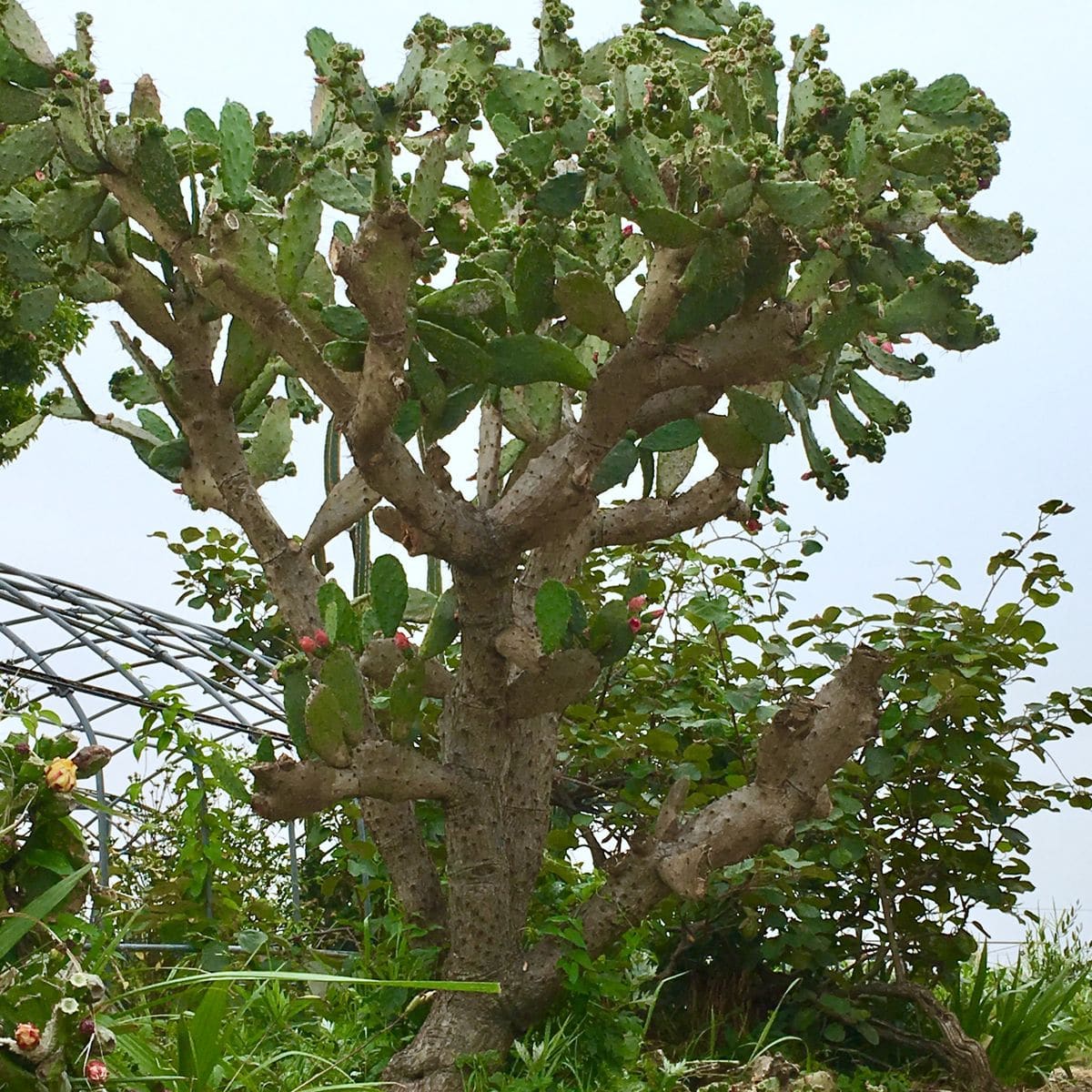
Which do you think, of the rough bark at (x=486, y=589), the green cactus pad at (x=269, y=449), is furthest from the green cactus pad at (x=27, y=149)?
the green cactus pad at (x=269, y=449)

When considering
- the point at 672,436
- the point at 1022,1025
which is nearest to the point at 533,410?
the point at 672,436

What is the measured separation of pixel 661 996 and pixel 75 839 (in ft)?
8.50

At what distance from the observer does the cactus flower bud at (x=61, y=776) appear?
286 cm

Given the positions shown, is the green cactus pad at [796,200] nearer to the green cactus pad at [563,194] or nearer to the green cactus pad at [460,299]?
the green cactus pad at [563,194]

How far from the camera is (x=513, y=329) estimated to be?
339 centimetres

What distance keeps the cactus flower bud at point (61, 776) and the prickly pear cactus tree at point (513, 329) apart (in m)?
0.45

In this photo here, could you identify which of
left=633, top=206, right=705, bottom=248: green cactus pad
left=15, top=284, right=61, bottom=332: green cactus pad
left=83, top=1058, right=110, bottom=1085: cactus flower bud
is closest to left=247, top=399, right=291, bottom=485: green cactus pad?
left=15, top=284, right=61, bottom=332: green cactus pad

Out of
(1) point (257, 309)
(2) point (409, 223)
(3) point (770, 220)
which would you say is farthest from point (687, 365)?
(1) point (257, 309)

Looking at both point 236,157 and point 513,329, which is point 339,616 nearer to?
point 513,329

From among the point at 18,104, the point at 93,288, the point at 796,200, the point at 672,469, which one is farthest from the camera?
the point at 672,469

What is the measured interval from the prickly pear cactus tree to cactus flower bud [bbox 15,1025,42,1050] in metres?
0.94

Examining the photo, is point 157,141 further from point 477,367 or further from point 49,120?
point 477,367

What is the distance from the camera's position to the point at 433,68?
3744 mm

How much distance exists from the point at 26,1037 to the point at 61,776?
69cm
